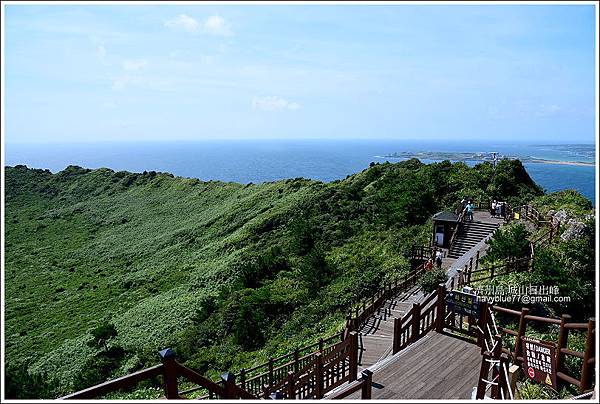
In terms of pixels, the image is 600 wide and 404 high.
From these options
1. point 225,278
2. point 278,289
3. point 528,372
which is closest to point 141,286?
point 225,278

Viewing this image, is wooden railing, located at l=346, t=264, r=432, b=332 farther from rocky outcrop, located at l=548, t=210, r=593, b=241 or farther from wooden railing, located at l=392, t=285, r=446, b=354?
rocky outcrop, located at l=548, t=210, r=593, b=241

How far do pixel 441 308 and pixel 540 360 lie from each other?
11.6 ft

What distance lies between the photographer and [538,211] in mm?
26141

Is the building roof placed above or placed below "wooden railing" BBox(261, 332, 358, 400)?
above

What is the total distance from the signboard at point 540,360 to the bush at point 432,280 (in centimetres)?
991

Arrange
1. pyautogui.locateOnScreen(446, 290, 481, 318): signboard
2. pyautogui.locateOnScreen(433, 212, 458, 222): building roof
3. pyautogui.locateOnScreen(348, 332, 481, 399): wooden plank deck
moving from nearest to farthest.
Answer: pyautogui.locateOnScreen(348, 332, 481, 399): wooden plank deck, pyautogui.locateOnScreen(446, 290, 481, 318): signboard, pyautogui.locateOnScreen(433, 212, 458, 222): building roof

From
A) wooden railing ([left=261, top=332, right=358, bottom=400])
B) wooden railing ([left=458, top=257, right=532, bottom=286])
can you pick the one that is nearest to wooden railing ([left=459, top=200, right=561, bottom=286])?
wooden railing ([left=458, top=257, right=532, bottom=286])

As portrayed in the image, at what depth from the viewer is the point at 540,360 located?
315 inches

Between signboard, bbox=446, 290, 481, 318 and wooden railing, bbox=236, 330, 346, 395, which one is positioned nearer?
wooden railing, bbox=236, 330, 346, 395

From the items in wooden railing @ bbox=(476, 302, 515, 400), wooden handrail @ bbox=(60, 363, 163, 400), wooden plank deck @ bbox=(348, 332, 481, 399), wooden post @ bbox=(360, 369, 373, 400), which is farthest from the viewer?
wooden plank deck @ bbox=(348, 332, 481, 399)

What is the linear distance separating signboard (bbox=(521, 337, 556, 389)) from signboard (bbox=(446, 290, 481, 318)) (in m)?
2.07

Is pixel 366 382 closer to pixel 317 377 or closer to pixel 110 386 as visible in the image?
pixel 317 377

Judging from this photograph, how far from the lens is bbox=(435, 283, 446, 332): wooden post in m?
11.4

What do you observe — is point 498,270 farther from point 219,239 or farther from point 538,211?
point 219,239
